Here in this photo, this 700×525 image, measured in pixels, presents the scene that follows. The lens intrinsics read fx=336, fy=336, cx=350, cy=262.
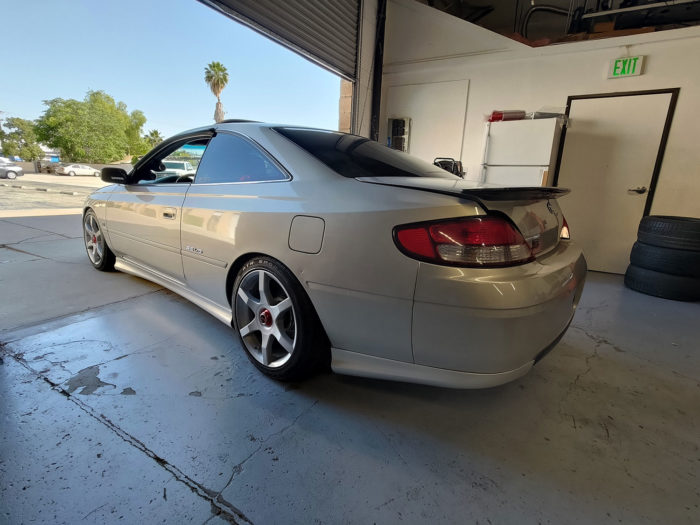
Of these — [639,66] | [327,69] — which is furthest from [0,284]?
[639,66]

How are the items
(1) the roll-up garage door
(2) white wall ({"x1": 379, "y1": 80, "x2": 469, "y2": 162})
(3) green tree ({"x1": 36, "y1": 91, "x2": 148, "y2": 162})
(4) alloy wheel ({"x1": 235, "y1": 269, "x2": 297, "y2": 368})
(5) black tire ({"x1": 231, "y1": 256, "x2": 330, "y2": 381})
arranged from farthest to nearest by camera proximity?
(3) green tree ({"x1": 36, "y1": 91, "x2": 148, "y2": 162})
(2) white wall ({"x1": 379, "y1": 80, "x2": 469, "y2": 162})
(1) the roll-up garage door
(4) alloy wheel ({"x1": 235, "y1": 269, "x2": 297, "y2": 368})
(5) black tire ({"x1": 231, "y1": 256, "x2": 330, "y2": 381})

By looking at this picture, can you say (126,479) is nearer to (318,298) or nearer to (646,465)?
(318,298)

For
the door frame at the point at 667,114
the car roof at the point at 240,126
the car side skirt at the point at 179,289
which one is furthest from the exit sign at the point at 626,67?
the car side skirt at the point at 179,289

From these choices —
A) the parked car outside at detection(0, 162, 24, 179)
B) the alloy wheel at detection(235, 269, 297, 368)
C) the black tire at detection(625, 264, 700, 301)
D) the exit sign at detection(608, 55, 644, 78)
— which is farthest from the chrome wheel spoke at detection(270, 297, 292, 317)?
the parked car outside at detection(0, 162, 24, 179)

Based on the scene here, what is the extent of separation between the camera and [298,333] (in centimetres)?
148

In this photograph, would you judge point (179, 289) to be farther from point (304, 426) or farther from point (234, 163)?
point (304, 426)

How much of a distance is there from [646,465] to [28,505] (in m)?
2.05

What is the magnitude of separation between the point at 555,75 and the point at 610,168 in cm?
142

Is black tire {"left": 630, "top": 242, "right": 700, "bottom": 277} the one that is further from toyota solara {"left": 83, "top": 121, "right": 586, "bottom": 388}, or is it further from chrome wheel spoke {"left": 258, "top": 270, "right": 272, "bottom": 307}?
chrome wheel spoke {"left": 258, "top": 270, "right": 272, "bottom": 307}

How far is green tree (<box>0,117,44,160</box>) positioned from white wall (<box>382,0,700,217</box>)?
148 feet

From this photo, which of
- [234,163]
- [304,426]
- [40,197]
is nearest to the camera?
[304,426]

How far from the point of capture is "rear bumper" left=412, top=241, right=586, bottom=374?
1.07 meters

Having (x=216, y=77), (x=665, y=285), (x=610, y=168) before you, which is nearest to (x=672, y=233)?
(x=665, y=285)

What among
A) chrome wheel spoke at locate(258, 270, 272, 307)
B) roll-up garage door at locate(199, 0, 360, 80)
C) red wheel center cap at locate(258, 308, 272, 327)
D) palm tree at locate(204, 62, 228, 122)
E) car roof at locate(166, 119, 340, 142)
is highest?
palm tree at locate(204, 62, 228, 122)
